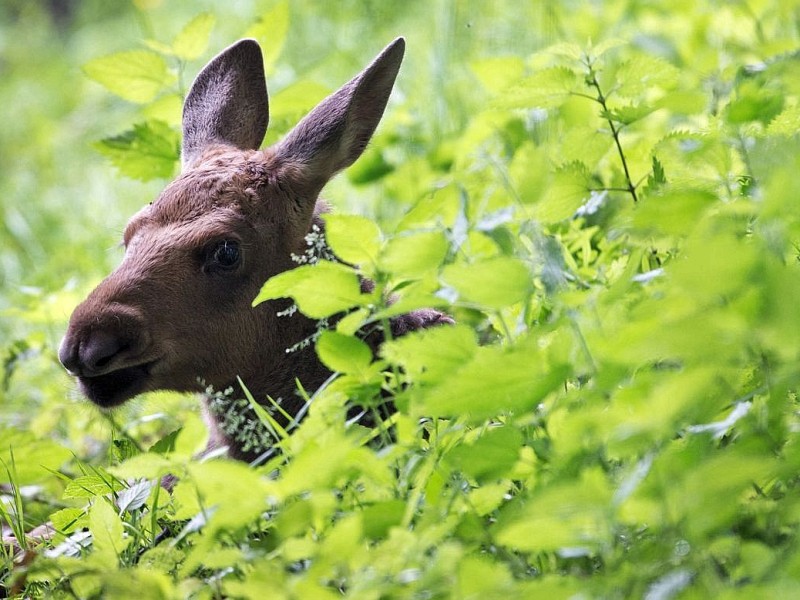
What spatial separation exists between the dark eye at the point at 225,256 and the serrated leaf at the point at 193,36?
2.47ft

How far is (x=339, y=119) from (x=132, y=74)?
754 mm

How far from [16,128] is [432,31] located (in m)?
5.14

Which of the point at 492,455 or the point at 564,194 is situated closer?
the point at 492,455

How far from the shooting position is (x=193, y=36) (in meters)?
3.45

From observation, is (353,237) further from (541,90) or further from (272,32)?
(272,32)

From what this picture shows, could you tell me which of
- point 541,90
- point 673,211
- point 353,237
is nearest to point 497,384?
point 673,211

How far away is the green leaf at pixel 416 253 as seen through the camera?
195 cm

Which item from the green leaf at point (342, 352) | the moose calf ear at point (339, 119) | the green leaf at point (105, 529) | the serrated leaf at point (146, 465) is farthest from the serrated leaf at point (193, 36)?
the serrated leaf at point (146, 465)

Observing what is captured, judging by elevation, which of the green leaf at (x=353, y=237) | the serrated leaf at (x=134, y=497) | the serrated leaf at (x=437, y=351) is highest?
the green leaf at (x=353, y=237)

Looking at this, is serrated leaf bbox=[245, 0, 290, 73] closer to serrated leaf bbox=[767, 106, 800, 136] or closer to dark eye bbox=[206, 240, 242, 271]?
dark eye bbox=[206, 240, 242, 271]

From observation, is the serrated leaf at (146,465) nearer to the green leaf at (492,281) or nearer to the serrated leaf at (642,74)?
the green leaf at (492,281)

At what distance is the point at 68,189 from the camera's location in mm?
7359

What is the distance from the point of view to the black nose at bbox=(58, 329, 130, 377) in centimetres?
286

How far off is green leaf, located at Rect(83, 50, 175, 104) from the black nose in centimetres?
100
